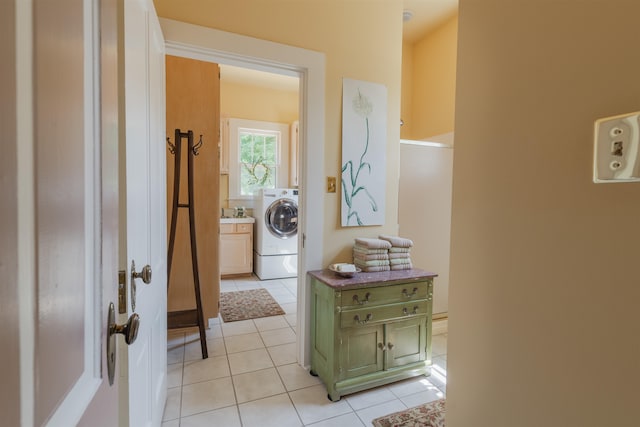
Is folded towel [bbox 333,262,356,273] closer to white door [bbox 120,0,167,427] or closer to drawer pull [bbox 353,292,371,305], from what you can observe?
drawer pull [bbox 353,292,371,305]

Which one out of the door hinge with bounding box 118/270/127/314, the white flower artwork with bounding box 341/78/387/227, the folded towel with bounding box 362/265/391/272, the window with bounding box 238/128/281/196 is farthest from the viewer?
the window with bounding box 238/128/281/196

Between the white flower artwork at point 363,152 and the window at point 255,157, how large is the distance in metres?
3.01

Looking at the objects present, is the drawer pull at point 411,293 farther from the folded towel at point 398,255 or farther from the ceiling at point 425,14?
the ceiling at point 425,14

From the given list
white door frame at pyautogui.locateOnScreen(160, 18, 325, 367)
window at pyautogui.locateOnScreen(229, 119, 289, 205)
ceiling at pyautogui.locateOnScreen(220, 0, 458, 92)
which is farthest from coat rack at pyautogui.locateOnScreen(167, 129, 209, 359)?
window at pyautogui.locateOnScreen(229, 119, 289, 205)

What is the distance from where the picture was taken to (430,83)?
143 inches

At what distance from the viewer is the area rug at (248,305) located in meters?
3.29

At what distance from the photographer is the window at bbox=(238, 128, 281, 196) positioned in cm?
520

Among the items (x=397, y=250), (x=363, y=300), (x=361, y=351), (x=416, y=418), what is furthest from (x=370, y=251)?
(x=416, y=418)

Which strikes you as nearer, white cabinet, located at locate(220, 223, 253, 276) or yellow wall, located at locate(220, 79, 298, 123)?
white cabinet, located at locate(220, 223, 253, 276)

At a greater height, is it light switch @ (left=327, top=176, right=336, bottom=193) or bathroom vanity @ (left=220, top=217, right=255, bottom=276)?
light switch @ (left=327, top=176, right=336, bottom=193)

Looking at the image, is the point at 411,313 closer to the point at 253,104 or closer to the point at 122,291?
the point at 122,291

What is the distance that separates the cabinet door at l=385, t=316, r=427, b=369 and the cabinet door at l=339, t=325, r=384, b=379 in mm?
69

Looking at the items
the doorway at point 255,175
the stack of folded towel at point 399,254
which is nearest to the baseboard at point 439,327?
the stack of folded towel at point 399,254

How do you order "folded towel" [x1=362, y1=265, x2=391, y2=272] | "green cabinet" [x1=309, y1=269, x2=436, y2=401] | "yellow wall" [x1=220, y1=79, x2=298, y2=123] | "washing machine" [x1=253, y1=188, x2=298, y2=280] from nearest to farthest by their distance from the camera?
"green cabinet" [x1=309, y1=269, x2=436, y2=401] → "folded towel" [x1=362, y1=265, x2=391, y2=272] → "washing machine" [x1=253, y1=188, x2=298, y2=280] → "yellow wall" [x1=220, y1=79, x2=298, y2=123]
